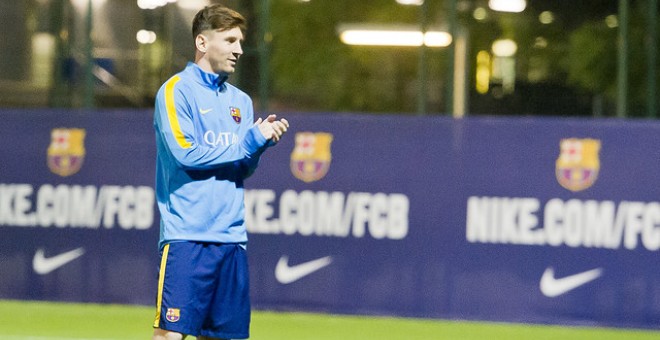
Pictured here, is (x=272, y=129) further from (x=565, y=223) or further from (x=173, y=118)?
(x=565, y=223)

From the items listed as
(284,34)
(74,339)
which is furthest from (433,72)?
(74,339)

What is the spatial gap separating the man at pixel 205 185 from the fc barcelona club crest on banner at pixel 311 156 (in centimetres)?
476

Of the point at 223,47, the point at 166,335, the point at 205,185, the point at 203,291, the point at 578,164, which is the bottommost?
the point at 166,335

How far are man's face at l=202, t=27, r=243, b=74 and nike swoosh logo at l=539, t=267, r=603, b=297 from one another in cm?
509

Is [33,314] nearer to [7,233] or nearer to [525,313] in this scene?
[7,233]

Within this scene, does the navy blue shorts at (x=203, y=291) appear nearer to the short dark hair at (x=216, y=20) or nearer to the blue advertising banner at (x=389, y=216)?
the short dark hair at (x=216, y=20)

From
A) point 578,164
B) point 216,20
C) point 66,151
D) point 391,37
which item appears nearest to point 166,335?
point 216,20

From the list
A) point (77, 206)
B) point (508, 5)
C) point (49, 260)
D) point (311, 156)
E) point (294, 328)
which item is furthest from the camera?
point (508, 5)

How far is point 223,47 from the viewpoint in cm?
550

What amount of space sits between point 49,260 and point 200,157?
5.89m

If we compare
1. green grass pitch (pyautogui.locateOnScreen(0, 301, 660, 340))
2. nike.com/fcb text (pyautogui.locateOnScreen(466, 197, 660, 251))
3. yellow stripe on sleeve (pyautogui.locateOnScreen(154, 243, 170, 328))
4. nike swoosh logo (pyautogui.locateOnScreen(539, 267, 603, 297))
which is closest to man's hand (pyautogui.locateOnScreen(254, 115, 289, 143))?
yellow stripe on sleeve (pyautogui.locateOnScreen(154, 243, 170, 328))

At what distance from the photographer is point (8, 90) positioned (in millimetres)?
12484

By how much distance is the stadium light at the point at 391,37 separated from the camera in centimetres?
1222

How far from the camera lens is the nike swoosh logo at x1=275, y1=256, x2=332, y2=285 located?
1044 centimetres
